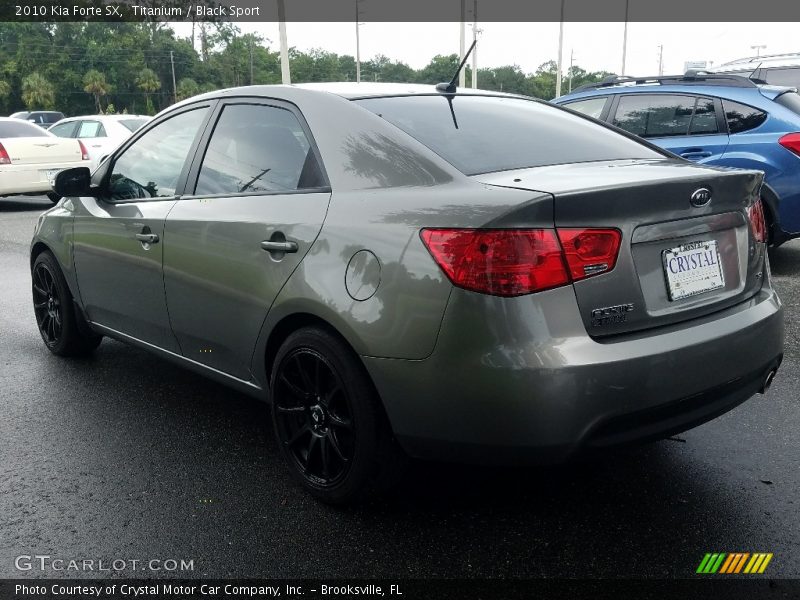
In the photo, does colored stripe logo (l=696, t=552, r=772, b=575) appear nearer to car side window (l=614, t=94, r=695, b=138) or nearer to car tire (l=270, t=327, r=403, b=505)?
car tire (l=270, t=327, r=403, b=505)

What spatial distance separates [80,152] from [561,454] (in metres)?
13.5

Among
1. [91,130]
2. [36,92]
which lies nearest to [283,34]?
[91,130]

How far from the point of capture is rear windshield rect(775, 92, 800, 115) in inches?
264

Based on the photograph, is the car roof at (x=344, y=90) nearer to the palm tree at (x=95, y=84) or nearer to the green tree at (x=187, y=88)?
the green tree at (x=187, y=88)

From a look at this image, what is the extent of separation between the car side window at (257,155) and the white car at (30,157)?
10.7m

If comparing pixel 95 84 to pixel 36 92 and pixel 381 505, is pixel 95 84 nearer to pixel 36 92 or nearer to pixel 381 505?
pixel 36 92

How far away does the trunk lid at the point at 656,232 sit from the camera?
244 centimetres

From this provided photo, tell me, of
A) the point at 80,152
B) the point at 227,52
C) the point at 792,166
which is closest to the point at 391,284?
the point at 792,166

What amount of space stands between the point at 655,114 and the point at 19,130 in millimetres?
10978

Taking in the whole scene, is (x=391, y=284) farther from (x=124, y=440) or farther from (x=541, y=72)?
(x=541, y=72)

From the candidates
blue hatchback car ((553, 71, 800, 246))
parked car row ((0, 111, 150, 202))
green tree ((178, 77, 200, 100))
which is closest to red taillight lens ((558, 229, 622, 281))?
blue hatchback car ((553, 71, 800, 246))

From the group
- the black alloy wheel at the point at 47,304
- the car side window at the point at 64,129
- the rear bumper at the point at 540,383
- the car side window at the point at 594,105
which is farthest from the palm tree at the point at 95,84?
the rear bumper at the point at 540,383

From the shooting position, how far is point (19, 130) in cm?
1366

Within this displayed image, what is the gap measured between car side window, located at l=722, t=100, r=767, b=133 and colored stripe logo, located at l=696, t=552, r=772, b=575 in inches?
197
